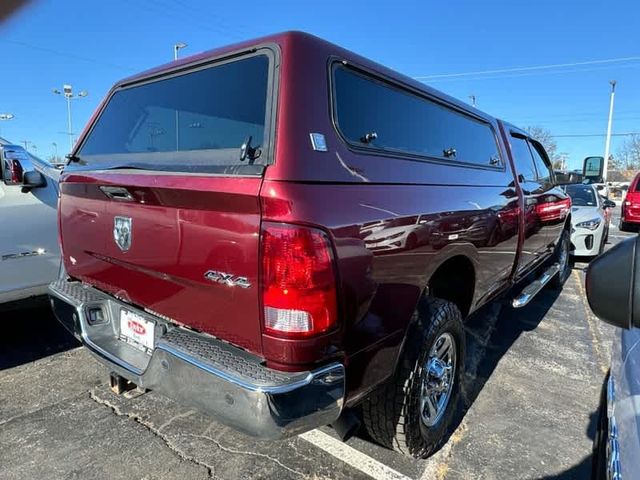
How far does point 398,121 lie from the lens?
2.49 metres

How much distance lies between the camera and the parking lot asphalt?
243 cm

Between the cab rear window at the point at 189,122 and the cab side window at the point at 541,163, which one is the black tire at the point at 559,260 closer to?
the cab side window at the point at 541,163

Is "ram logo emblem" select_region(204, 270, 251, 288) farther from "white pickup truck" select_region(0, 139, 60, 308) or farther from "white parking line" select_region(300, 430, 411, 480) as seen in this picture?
"white pickup truck" select_region(0, 139, 60, 308)

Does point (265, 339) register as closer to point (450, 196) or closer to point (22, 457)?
point (450, 196)

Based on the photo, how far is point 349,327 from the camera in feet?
5.89

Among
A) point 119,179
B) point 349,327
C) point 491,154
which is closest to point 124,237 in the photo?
point 119,179

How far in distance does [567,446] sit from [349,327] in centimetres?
188

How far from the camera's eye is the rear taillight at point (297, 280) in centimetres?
164

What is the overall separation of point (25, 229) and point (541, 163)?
5578 millimetres

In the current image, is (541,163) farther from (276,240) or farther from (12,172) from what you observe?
(12,172)

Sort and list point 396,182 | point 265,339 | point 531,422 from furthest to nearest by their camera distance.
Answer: point 531,422
point 396,182
point 265,339

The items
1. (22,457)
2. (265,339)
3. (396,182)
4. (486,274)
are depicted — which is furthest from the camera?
(486,274)

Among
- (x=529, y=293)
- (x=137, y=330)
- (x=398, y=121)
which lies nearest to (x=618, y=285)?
(x=398, y=121)

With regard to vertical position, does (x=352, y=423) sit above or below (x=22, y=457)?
above
